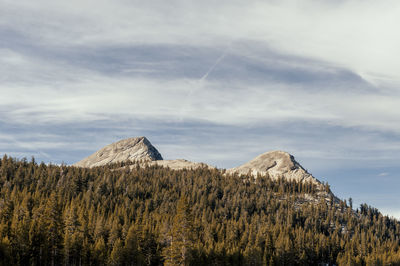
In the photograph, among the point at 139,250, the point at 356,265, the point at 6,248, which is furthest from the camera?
the point at 356,265

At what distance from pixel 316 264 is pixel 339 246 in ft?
79.9

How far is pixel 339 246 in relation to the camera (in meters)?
198

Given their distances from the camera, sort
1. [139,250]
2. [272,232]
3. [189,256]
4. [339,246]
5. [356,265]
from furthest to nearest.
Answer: [339,246], [272,232], [356,265], [139,250], [189,256]

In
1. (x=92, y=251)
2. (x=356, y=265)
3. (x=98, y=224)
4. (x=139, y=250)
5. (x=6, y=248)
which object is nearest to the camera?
(x=6, y=248)

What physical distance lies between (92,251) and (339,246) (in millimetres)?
141737

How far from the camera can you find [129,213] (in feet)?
623

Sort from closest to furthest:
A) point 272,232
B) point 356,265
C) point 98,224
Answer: point 98,224
point 356,265
point 272,232

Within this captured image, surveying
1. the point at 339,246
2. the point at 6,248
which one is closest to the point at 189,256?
the point at 6,248

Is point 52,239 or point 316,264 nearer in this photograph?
point 52,239

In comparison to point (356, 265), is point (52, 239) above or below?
above

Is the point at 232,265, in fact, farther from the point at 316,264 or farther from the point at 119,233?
the point at 316,264

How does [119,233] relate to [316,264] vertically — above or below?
above

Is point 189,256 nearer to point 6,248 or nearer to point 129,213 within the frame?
point 6,248

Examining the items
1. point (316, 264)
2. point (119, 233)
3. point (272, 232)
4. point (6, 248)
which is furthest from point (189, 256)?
point (316, 264)
